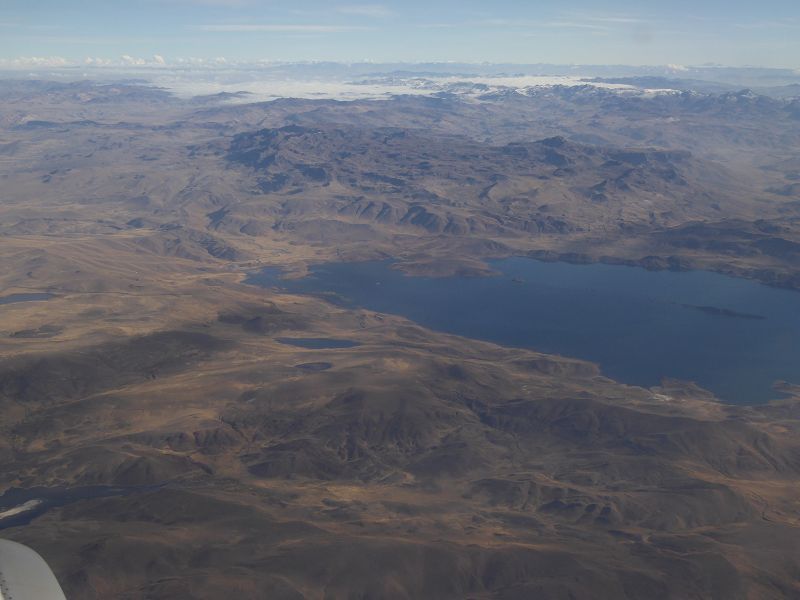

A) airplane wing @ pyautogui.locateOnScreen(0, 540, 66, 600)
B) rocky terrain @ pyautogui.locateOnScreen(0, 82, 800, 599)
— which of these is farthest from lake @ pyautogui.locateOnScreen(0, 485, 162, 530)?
airplane wing @ pyautogui.locateOnScreen(0, 540, 66, 600)

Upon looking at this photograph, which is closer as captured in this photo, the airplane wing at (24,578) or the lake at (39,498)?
the airplane wing at (24,578)

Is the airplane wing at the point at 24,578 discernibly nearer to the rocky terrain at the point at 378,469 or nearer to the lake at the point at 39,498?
the rocky terrain at the point at 378,469

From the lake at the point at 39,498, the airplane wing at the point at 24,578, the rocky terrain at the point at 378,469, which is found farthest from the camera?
the lake at the point at 39,498

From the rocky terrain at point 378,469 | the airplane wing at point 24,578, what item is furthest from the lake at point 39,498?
the airplane wing at point 24,578

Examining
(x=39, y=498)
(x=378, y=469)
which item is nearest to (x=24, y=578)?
(x=39, y=498)

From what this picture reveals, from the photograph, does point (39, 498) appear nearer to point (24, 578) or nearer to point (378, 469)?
point (378, 469)

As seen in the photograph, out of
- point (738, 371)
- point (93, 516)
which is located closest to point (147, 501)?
point (93, 516)

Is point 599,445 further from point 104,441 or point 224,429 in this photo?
point 104,441

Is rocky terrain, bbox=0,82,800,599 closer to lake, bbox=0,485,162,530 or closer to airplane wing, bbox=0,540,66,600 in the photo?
lake, bbox=0,485,162,530

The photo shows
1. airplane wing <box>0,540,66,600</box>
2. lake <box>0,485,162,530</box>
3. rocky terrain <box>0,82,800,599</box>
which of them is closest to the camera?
airplane wing <box>0,540,66,600</box>
